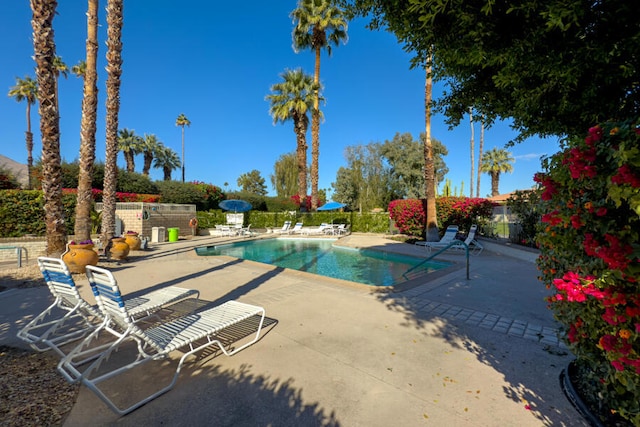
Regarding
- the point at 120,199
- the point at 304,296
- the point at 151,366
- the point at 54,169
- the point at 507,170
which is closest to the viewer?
the point at 151,366

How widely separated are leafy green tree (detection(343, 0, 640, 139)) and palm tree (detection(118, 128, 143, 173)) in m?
41.9

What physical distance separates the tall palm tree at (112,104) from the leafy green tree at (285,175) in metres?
32.5

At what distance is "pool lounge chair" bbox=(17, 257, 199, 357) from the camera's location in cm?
293

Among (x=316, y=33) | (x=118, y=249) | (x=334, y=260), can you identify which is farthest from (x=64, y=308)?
(x=316, y=33)

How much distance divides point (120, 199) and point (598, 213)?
841 inches

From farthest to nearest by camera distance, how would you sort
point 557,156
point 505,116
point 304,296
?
point 304,296 → point 505,116 → point 557,156

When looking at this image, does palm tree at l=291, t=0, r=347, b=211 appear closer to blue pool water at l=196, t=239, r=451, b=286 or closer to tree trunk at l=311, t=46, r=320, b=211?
tree trunk at l=311, t=46, r=320, b=211

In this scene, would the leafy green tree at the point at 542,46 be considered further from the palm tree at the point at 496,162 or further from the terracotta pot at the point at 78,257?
the palm tree at the point at 496,162

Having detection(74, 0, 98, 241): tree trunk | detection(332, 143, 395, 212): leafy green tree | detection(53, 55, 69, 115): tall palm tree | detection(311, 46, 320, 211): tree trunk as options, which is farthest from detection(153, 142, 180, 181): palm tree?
detection(74, 0, 98, 241): tree trunk

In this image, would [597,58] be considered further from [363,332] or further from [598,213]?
[363,332]

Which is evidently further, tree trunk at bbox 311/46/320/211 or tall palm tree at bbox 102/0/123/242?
tree trunk at bbox 311/46/320/211

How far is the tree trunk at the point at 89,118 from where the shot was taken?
8.18 meters


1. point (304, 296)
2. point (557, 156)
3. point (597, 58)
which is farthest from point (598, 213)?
point (304, 296)

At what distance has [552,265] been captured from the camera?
238 centimetres
